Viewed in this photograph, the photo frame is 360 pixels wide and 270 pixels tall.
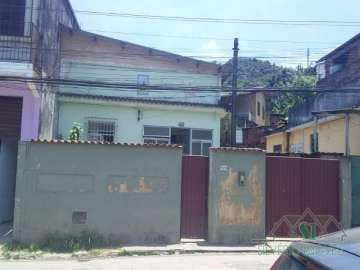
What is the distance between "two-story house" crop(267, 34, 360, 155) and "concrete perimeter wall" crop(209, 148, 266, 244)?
21.9ft

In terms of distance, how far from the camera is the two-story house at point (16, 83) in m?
15.8

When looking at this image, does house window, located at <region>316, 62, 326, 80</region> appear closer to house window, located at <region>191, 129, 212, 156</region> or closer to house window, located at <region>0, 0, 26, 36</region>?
house window, located at <region>191, 129, 212, 156</region>

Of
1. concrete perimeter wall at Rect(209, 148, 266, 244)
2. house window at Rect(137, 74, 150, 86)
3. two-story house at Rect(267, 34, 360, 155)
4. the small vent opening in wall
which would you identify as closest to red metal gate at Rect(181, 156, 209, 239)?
concrete perimeter wall at Rect(209, 148, 266, 244)

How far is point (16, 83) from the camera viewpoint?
1634 cm

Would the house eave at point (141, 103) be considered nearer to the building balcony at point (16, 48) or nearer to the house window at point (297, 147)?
the house window at point (297, 147)

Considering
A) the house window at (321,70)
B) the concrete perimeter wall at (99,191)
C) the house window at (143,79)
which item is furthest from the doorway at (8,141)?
the house window at (321,70)

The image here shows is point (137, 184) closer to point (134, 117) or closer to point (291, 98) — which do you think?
point (134, 117)

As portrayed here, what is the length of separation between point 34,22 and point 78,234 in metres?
7.86

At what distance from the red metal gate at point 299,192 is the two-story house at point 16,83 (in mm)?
7980

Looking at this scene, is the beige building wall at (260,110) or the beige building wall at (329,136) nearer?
the beige building wall at (329,136)

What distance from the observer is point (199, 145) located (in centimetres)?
2439

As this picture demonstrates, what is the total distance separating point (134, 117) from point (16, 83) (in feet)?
26.6

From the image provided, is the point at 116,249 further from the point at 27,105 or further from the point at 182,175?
the point at 27,105

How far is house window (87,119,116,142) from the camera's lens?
23.4 meters
